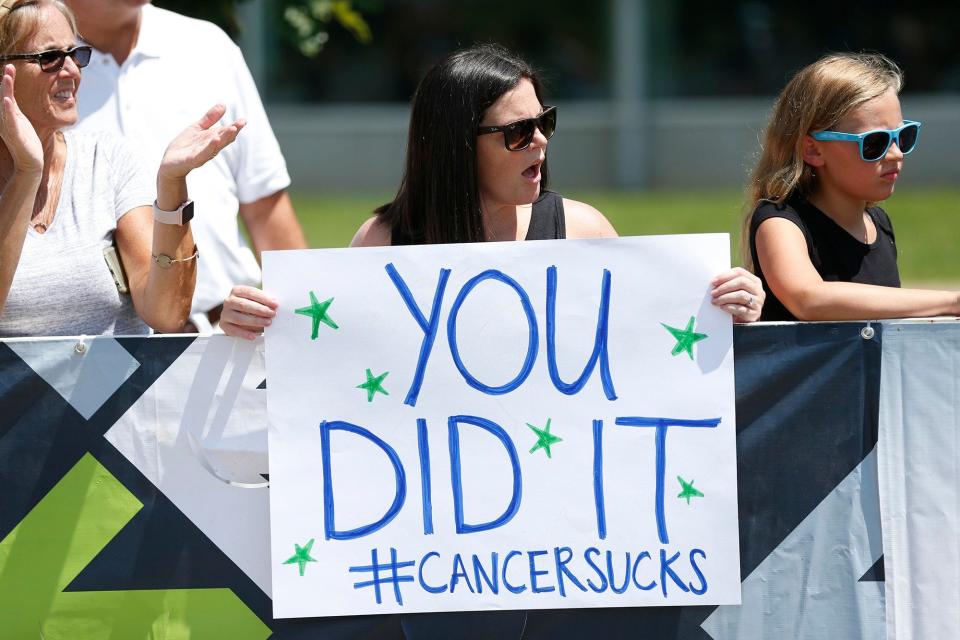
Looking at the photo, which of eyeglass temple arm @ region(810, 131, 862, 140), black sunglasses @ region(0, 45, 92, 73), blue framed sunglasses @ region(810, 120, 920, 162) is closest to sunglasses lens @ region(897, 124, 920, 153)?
blue framed sunglasses @ region(810, 120, 920, 162)

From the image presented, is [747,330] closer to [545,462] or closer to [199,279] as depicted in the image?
[545,462]

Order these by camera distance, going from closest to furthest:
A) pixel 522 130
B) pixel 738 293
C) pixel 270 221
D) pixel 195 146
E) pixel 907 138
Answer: pixel 738 293 < pixel 195 146 < pixel 522 130 < pixel 907 138 < pixel 270 221

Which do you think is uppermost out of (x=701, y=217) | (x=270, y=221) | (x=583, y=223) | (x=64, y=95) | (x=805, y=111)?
(x=64, y=95)

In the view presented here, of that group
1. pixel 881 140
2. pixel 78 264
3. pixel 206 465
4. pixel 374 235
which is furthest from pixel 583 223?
pixel 78 264

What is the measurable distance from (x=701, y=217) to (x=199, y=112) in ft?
35.2

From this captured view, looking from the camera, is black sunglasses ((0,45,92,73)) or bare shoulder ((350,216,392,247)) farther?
bare shoulder ((350,216,392,247))

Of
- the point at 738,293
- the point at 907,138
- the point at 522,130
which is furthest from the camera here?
the point at 907,138

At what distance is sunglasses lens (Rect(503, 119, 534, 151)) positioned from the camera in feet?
10.3

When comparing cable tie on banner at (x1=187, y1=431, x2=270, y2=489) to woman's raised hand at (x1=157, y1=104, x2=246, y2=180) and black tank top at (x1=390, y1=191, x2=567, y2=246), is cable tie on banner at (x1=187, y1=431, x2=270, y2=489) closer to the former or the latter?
woman's raised hand at (x1=157, y1=104, x2=246, y2=180)

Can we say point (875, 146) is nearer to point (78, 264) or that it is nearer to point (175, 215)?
point (175, 215)

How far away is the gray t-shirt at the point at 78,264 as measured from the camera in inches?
123

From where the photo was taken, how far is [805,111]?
11.0 feet

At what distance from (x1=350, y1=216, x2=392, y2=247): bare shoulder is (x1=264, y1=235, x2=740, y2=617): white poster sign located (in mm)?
473

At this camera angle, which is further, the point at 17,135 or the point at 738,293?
the point at 17,135
